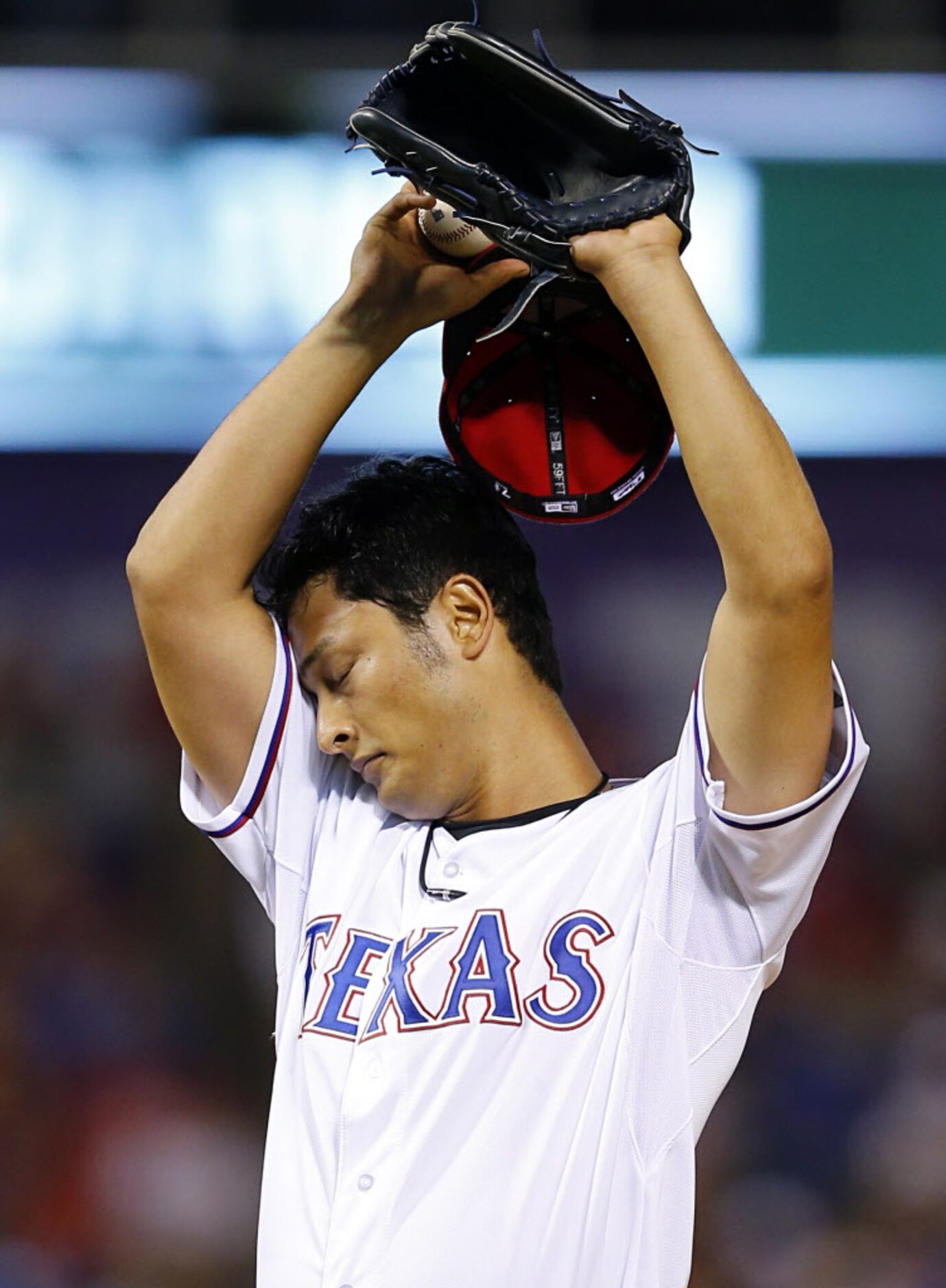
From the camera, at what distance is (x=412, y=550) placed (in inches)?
74.4

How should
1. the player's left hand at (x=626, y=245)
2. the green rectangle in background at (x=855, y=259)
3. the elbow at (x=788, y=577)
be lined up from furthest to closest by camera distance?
the green rectangle in background at (x=855, y=259), the player's left hand at (x=626, y=245), the elbow at (x=788, y=577)

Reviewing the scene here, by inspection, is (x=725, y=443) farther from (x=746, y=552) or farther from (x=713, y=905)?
(x=713, y=905)

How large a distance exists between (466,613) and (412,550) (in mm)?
98

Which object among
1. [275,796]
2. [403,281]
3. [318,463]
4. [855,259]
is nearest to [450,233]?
[403,281]

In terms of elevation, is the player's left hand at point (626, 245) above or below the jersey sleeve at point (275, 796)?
above

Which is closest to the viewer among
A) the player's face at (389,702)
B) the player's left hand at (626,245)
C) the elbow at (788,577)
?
the elbow at (788,577)

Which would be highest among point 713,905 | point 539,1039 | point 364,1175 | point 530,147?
point 530,147

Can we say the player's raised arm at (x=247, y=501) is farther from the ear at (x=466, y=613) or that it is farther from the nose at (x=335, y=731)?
the ear at (x=466, y=613)

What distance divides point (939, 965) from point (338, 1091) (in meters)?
3.38

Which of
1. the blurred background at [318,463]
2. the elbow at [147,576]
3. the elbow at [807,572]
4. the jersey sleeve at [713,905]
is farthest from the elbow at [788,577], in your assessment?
the blurred background at [318,463]

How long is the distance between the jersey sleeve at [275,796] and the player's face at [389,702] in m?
0.05

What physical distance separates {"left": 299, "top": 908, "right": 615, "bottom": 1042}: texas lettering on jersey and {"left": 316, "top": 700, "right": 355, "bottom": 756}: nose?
21 centimetres

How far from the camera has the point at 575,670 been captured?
4938 millimetres

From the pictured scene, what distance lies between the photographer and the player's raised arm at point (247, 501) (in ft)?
6.01
